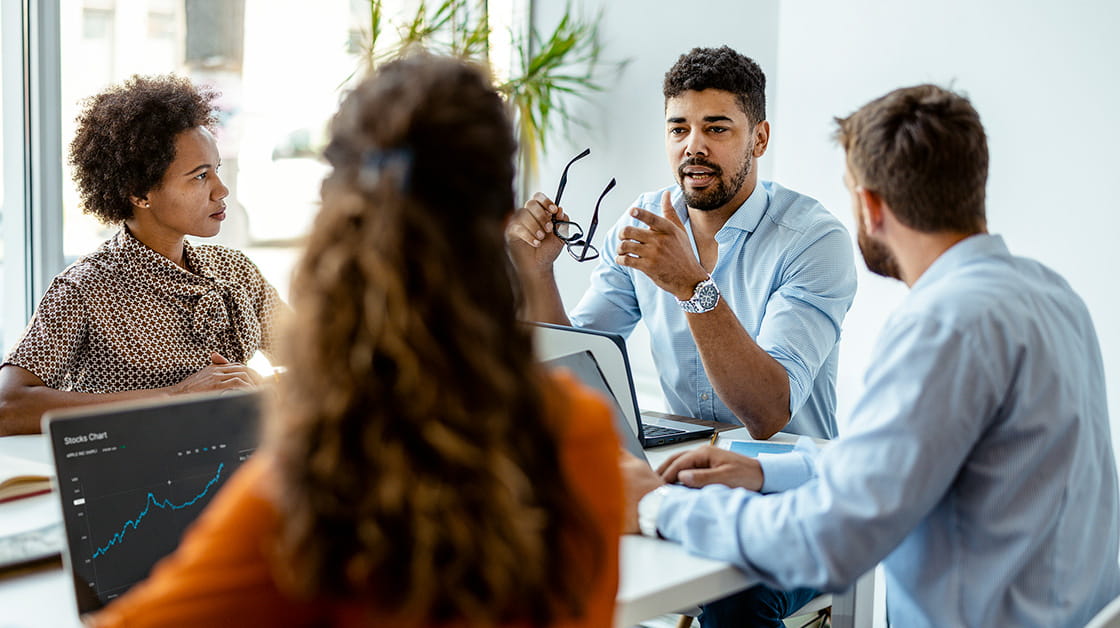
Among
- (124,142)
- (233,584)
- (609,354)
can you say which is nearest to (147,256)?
(124,142)

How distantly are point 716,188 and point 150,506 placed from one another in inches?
61.8

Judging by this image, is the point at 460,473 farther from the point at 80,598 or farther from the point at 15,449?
the point at 15,449

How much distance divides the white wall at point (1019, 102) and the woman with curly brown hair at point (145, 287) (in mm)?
1591

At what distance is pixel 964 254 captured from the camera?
1.32 metres

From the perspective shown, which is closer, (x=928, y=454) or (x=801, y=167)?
(x=928, y=454)

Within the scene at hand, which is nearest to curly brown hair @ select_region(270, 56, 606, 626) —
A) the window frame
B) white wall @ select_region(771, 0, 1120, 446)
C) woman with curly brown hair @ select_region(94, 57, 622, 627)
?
woman with curly brown hair @ select_region(94, 57, 622, 627)

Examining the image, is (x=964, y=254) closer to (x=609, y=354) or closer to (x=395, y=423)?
(x=609, y=354)

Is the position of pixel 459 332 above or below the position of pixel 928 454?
above

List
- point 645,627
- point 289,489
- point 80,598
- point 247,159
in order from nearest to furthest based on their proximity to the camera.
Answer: point 289,489, point 80,598, point 645,627, point 247,159

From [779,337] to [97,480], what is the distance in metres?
1.39

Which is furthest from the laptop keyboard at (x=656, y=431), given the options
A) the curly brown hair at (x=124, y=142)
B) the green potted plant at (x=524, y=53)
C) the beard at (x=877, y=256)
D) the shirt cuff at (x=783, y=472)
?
the green potted plant at (x=524, y=53)

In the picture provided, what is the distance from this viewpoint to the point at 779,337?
2141 millimetres

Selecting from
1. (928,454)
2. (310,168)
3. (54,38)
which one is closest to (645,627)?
(928,454)

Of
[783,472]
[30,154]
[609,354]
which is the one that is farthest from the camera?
[30,154]
